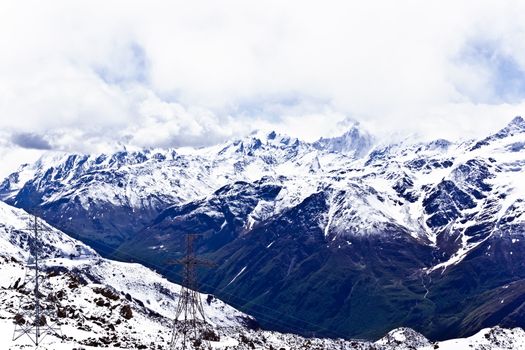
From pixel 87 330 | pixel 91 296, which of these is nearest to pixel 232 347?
pixel 91 296

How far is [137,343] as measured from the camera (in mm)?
137000

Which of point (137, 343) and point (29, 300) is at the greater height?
point (29, 300)

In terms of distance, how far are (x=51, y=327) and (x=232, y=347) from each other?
6986cm

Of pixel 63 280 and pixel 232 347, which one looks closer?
pixel 63 280

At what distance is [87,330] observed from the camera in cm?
13150

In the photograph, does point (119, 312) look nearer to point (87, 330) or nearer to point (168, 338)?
point (168, 338)

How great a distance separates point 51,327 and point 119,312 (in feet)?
143

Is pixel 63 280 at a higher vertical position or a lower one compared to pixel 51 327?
higher

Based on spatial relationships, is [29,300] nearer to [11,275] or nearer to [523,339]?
[11,275]

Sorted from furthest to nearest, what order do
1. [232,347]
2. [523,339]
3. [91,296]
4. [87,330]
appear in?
[523,339] → [232,347] → [91,296] → [87,330]

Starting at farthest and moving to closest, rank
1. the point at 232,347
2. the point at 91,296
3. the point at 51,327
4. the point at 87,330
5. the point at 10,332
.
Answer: the point at 232,347, the point at 91,296, the point at 87,330, the point at 51,327, the point at 10,332

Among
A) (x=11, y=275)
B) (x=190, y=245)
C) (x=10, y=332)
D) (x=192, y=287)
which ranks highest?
(x=11, y=275)

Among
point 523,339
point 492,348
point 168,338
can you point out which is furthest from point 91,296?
point 523,339

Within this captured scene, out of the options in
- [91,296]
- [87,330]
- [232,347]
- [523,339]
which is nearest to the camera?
[87,330]
